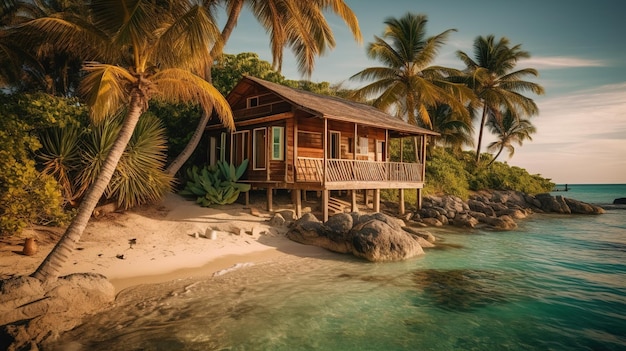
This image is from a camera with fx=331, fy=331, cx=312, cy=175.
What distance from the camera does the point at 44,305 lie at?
5.46 m

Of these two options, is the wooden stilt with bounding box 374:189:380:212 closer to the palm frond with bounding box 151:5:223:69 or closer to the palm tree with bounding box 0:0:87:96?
the palm frond with bounding box 151:5:223:69

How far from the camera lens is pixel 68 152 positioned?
380 inches

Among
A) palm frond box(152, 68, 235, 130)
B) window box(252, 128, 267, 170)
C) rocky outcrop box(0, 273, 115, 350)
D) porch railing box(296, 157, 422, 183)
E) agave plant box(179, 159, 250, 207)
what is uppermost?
palm frond box(152, 68, 235, 130)

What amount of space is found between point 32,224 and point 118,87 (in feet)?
16.2

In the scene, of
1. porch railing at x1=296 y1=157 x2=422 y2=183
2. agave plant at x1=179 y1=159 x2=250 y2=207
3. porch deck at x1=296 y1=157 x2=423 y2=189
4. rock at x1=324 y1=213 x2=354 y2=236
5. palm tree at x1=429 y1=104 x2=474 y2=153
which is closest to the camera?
rock at x1=324 y1=213 x2=354 y2=236

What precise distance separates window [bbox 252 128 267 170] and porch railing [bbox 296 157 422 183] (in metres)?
2.42

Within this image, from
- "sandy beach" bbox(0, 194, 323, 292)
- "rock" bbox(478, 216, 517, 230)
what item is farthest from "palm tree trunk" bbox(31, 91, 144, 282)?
"rock" bbox(478, 216, 517, 230)

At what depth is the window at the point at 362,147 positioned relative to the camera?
1898 cm

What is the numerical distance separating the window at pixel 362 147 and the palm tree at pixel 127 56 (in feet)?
37.6

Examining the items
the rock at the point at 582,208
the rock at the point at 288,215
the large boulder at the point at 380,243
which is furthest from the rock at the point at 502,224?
the rock at the point at 582,208

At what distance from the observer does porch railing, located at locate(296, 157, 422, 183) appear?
44.4 ft

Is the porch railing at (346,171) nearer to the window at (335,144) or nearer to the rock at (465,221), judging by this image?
the window at (335,144)

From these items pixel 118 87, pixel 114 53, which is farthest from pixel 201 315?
pixel 114 53

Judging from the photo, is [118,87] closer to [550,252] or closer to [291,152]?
[291,152]
